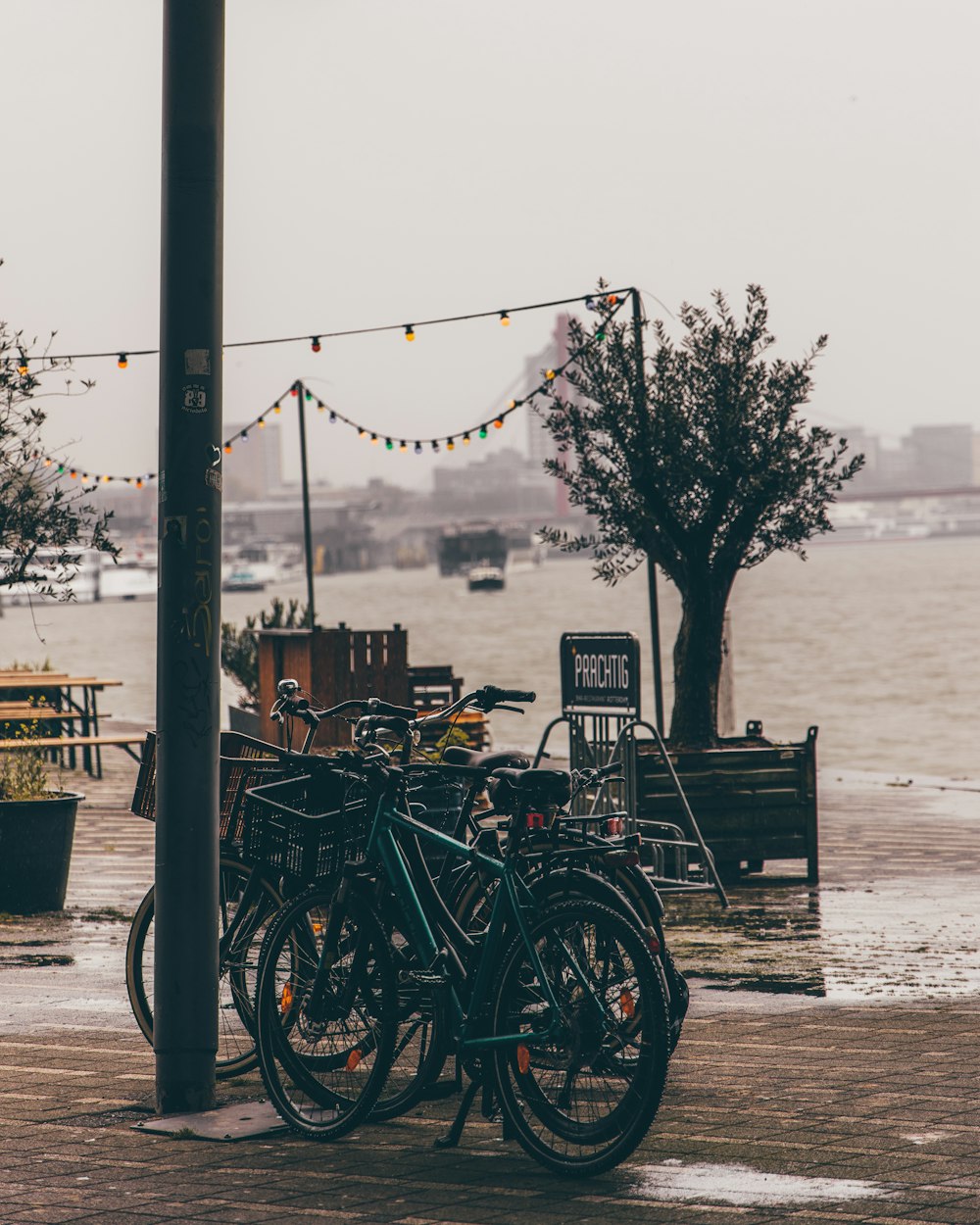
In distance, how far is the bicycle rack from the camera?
964cm

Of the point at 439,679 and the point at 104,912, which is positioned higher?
the point at 439,679

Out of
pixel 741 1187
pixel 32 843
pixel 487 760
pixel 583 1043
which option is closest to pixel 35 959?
pixel 32 843

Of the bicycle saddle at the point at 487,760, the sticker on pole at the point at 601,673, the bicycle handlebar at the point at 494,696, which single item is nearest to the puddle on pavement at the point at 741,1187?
the bicycle saddle at the point at 487,760

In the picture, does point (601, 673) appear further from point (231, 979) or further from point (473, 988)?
point (473, 988)

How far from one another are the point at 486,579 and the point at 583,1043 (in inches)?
5386

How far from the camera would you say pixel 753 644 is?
3625 inches

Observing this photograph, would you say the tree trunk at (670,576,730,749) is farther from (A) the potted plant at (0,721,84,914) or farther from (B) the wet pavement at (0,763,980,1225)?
(A) the potted plant at (0,721,84,914)

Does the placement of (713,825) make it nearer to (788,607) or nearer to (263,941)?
(263,941)

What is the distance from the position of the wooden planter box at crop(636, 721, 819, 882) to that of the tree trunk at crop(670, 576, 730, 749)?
44.3 inches

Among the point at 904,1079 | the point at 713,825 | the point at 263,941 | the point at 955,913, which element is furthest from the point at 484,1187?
the point at 713,825

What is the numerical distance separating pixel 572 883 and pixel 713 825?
5.86 meters

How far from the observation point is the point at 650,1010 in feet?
15.1

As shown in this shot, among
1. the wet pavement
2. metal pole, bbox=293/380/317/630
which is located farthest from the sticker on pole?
metal pole, bbox=293/380/317/630

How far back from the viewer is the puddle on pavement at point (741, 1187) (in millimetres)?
4438
